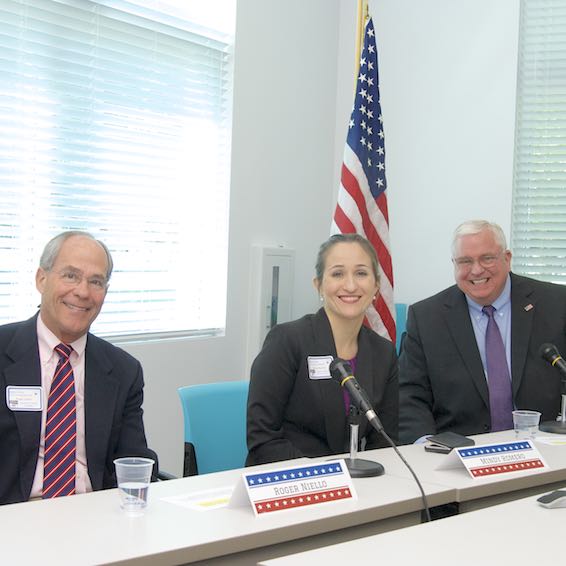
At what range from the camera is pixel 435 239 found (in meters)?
5.46

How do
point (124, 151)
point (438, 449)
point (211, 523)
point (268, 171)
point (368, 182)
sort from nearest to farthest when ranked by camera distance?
point (211, 523) < point (438, 449) < point (124, 151) < point (368, 182) < point (268, 171)

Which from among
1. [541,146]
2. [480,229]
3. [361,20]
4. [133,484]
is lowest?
[133,484]

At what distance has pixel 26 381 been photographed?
2.55m

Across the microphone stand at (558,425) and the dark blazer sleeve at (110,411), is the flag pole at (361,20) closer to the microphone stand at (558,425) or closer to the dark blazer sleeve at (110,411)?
the microphone stand at (558,425)

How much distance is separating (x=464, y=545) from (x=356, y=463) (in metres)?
0.72

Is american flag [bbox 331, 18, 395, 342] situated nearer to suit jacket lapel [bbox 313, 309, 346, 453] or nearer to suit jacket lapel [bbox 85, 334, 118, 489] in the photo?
suit jacket lapel [bbox 313, 309, 346, 453]

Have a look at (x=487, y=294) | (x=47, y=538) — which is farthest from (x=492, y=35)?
(x=47, y=538)

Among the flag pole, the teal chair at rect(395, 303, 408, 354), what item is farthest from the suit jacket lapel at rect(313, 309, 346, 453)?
the flag pole

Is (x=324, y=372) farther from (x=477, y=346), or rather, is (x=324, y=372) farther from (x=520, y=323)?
(x=520, y=323)

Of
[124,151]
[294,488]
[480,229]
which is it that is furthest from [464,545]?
[124,151]

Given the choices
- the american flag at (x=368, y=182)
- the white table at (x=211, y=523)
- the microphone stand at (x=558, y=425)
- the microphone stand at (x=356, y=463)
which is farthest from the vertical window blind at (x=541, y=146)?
the microphone stand at (x=356, y=463)

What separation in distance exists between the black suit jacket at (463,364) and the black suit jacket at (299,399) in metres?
0.64

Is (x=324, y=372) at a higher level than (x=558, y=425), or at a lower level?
higher

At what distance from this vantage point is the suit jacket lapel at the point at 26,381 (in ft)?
8.20
